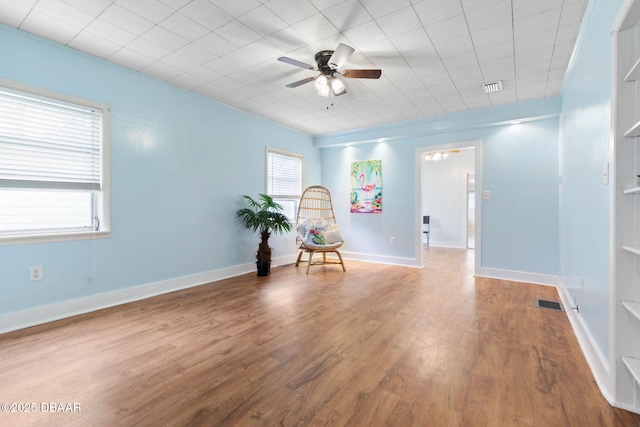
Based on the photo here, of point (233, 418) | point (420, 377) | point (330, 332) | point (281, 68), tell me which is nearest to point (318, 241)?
point (330, 332)

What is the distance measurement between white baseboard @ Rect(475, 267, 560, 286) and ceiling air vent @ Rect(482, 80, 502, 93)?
2442mm

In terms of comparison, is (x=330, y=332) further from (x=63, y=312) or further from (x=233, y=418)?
(x=63, y=312)

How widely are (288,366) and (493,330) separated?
1718 millimetres

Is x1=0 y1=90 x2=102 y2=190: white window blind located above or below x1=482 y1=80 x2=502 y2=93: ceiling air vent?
below

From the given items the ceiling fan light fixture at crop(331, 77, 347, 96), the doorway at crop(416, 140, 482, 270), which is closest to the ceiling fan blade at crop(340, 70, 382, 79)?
the ceiling fan light fixture at crop(331, 77, 347, 96)

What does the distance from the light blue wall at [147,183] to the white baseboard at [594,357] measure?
380 centimetres

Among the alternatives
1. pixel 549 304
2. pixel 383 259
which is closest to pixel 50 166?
pixel 383 259

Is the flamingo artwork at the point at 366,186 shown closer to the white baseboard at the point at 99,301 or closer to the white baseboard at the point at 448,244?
the white baseboard at the point at 99,301

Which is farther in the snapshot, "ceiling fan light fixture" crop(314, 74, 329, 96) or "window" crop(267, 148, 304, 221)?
"window" crop(267, 148, 304, 221)

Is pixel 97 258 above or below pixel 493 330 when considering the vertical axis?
above

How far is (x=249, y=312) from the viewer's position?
2695mm

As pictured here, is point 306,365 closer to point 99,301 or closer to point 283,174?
point 99,301

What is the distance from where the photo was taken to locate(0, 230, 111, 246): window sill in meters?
2.29

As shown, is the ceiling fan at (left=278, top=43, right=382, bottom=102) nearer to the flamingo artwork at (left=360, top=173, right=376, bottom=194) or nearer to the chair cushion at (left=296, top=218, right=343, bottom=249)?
the chair cushion at (left=296, top=218, right=343, bottom=249)
